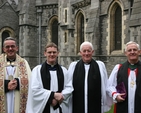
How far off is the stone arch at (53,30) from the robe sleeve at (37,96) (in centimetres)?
1764

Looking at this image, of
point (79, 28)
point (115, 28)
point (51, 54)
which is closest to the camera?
point (51, 54)

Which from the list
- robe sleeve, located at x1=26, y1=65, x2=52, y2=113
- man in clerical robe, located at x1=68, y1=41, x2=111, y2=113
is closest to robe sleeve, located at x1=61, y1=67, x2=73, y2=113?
man in clerical robe, located at x1=68, y1=41, x2=111, y2=113

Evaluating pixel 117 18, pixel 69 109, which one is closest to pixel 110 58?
pixel 117 18

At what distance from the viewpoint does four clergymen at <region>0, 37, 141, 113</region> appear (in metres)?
3.78

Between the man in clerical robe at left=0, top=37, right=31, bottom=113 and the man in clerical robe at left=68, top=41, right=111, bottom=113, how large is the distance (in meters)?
0.98

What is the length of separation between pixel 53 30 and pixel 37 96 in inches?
717

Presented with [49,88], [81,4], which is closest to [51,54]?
[49,88]

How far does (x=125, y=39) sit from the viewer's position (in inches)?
459

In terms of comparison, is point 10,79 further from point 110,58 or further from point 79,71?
point 110,58

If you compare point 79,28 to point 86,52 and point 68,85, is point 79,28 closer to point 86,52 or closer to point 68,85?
point 86,52

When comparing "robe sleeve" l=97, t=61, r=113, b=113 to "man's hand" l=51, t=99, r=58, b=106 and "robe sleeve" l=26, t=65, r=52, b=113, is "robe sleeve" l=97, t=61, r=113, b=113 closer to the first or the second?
"man's hand" l=51, t=99, r=58, b=106

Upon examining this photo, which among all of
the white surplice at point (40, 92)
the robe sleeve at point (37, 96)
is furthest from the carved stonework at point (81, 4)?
the robe sleeve at point (37, 96)

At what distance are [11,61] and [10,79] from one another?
0.38 meters

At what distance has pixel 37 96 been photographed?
377cm
